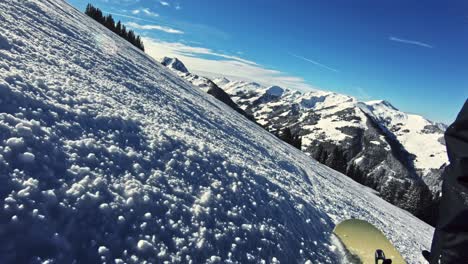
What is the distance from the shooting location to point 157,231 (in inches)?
196

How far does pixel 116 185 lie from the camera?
529 centimetres

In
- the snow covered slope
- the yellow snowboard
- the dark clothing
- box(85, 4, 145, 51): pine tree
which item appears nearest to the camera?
the dark clothing

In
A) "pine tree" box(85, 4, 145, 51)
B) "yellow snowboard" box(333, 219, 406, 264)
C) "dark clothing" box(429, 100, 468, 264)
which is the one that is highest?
"pine tree" box(85, 4, 145, 51)

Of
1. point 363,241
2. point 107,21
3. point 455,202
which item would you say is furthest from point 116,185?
point 107,21

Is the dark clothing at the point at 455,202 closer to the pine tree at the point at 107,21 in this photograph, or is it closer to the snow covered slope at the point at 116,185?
the snow covered slope at the point at 116,185

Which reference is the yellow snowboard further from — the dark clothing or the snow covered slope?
the dark clothing

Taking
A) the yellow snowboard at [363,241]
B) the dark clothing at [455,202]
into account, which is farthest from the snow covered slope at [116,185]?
the dark clothing at [455,202]

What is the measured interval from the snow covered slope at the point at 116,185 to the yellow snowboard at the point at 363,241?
17.8 inches

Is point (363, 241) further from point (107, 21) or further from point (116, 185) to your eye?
point (107, 21)

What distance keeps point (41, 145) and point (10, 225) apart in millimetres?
1736

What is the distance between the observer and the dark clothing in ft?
12.4

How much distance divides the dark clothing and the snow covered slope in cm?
305

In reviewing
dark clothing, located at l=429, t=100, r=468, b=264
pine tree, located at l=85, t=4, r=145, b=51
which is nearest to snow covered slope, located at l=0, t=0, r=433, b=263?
dark clothing, located at l=429, t=100, r=468, b=264

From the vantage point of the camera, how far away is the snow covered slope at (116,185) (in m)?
4.15
